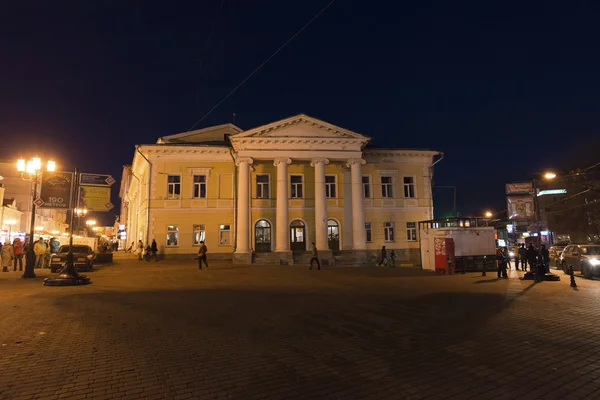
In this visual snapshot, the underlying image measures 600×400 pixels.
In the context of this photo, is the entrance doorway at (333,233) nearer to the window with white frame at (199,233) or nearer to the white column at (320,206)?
the white column at (320,206)


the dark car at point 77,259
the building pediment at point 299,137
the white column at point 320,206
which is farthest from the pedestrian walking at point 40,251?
the white column at point 320,206

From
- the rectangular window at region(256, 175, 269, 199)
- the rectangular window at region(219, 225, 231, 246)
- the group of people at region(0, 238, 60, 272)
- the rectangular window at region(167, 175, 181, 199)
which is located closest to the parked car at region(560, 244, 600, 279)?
the rectangular window at region(256, 175, 269, 199)

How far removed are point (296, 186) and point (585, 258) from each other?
22.5 meters

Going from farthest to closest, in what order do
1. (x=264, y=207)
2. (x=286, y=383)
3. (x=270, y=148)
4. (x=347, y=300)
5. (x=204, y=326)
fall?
(x=264, y=207) → (x=270, y=148) → (x=347, y=300) → (x=204, y=326) → (x=286, y=383)

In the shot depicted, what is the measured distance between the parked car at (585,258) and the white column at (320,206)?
16.2 m

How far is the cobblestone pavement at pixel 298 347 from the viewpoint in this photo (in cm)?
462

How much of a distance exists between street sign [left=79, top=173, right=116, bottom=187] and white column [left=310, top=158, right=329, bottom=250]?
17703 mm

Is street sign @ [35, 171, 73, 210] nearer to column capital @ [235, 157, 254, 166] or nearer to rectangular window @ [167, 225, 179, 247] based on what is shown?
column capital @ [235, 157, 254, 166]

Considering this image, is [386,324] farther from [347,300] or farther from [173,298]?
[173,298]

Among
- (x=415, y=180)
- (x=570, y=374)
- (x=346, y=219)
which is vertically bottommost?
(x=570, y=374)

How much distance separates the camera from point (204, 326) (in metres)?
7.86

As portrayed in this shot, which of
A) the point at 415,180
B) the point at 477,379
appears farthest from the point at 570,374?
the point at 415,180

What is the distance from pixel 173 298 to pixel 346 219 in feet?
80.6

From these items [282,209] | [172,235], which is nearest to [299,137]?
[282,209]
